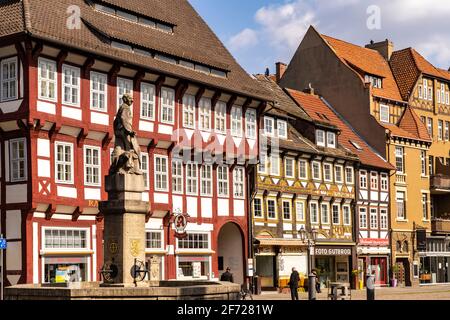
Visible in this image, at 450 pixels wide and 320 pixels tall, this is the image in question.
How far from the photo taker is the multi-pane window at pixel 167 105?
41678 millimetres

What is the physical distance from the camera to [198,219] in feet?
144

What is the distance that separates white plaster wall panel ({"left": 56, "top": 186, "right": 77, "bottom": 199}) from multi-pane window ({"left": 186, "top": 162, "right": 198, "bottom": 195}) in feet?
25.2

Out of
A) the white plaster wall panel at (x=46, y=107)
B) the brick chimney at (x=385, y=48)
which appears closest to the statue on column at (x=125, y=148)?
the white plaster wall panel at (x=46, y=107)

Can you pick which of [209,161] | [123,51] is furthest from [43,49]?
[209,161]

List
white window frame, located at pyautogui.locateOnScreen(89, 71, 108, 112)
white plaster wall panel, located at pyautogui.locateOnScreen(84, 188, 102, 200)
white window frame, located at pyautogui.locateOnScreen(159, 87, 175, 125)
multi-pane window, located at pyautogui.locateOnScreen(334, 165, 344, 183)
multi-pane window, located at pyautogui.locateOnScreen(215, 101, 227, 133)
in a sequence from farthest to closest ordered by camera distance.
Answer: multi-pane window, located at pyautogui.locateOnScreen(334, 165, 344, 183) → multi-pane window, located at pyautogui.locateOnScreen(215, 101, 227, 133) → white window frame, located at pyautogui.locateOnScreen(159, 87, 175, 125) → white window frame, located at pyautogui.locateOnScreen(89, 71, 108, 112) → white plaster wall panel, located at pyautogui.locateOnScreen(84, 188, 102, 200)

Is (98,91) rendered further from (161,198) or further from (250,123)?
(250,123)

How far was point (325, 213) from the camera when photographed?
55.5 meters

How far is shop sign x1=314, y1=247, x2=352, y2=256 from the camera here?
53.9m

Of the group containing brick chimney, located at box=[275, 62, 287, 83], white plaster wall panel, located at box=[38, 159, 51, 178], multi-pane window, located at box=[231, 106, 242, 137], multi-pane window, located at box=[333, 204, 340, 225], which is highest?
brick chimney, located at box=[275, 62, 287, 83]

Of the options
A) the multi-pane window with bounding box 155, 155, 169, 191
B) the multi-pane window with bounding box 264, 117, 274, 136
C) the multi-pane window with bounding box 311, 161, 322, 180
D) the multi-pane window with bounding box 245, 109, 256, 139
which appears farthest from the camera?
the multi-pane window with bounding box 311, 161, 322, 180

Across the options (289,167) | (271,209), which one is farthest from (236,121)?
(289,167)

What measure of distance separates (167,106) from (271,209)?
11.0m

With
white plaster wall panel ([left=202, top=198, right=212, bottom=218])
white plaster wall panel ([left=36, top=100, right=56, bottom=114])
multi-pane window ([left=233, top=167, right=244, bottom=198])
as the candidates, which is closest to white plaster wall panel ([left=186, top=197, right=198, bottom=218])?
white plaster wall panel ([left=202, top=198, right=212, bottom=218])

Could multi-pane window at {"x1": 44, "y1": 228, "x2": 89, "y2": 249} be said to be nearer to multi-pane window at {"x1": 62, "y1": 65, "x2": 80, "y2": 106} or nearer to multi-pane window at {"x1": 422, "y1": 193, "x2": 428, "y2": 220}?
multi-pane window at {"x1": 62, "y1": 65, "x2": 80, "y2": 106}
